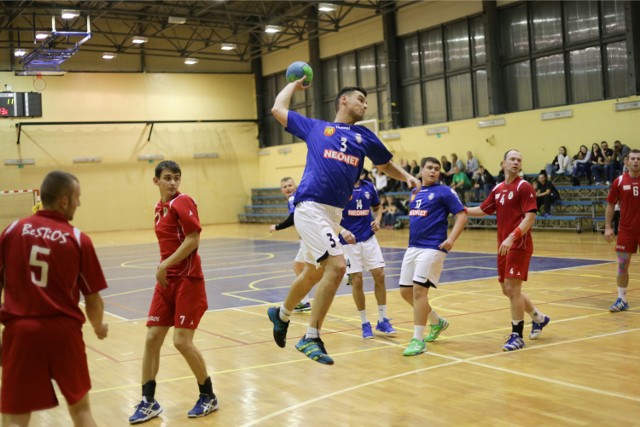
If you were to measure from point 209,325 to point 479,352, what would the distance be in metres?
3.95

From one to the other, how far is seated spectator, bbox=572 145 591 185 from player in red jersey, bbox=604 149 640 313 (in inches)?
486

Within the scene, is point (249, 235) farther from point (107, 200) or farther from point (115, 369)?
point (115, 369)

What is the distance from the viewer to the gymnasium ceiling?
28.7 m

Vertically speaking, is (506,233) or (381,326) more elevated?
(506,233)

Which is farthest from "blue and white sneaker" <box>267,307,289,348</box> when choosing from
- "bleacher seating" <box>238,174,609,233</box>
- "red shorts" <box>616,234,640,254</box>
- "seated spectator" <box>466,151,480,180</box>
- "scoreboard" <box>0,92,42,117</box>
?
"scoreboard" <box>0,92,42,117</box>

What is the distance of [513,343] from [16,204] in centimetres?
2700

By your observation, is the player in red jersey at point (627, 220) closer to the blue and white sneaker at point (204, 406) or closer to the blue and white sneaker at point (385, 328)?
the blue and white sneaker at point (385, 328)

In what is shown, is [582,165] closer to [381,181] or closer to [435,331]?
[381,181]

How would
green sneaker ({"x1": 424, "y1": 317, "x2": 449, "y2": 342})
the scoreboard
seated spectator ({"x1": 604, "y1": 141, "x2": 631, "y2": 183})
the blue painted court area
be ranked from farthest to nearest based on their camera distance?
the scoreboard, seated spectator ({"x1": 604, "y1": 141, "x2": 631, "y2": 183}), the blue painted court area, green sneaker ({"x1": 424, "y1": 317, "x2": 449, "y2": 342})

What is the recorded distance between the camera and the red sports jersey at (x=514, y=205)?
7771mm

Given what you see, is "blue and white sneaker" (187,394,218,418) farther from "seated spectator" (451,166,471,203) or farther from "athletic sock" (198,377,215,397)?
"seated spectator" (451,166,471,203)

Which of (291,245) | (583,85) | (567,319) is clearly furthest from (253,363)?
(583,85)

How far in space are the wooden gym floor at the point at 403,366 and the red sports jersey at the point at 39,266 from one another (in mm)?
2094

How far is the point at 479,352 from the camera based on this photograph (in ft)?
25.0
